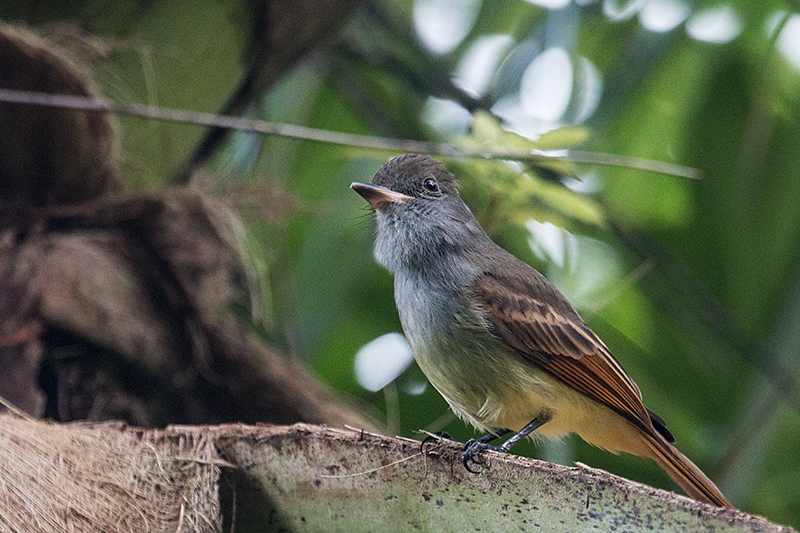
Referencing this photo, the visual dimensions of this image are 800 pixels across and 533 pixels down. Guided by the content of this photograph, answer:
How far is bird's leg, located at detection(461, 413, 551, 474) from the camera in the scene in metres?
2.19

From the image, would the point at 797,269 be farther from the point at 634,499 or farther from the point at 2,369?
Result: the point at 2,369

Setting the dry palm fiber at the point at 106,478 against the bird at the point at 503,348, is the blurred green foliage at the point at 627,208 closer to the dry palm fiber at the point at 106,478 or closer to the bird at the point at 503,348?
the bird at the point at 503,348

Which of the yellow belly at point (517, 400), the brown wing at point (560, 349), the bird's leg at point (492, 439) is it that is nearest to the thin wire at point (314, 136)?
the brown wing at point (560, 349)

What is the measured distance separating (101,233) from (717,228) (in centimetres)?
326

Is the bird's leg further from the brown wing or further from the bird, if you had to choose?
the brown wing

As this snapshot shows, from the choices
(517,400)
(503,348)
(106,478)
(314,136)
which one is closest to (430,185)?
(314,136)

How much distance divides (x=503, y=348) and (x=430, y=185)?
0.79 metres

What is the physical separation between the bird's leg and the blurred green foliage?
95 centimetres

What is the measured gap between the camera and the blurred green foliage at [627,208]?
13.9 feet

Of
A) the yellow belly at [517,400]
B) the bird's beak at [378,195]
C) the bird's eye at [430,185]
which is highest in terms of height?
the bird's eye at [430,185]

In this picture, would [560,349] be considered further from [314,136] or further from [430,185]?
[314,136]

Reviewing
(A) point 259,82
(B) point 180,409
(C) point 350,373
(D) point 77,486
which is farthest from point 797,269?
(D) point 77,486

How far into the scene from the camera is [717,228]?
484 cm

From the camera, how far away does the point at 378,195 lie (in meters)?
3.16
